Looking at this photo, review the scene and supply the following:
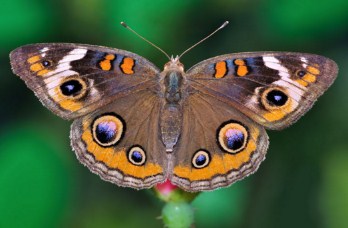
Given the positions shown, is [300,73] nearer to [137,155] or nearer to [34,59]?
[137,155]

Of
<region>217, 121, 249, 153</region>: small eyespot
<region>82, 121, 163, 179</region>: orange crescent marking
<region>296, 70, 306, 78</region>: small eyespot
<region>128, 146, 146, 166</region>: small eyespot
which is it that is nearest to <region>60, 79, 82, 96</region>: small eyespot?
<region>82, 121, 163, 179</region>: orange crescent marking

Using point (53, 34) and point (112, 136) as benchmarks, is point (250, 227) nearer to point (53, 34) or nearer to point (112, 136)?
point (112, 136)

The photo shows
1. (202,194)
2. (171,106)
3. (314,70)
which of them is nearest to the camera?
(314,70)

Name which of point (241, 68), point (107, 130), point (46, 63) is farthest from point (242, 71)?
point (46, 63)

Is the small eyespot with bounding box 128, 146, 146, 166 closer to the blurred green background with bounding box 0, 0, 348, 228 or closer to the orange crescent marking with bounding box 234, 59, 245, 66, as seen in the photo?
the orange crescent marking with bounding box 234, 59, 245, 66

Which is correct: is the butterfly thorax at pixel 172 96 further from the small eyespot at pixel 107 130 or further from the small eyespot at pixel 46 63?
the small eyespot at pixel 46 63

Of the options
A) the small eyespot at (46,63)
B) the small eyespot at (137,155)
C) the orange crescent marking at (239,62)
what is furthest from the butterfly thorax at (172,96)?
the small eyespot at (46,63)

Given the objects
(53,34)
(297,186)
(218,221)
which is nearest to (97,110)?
(53,34)
